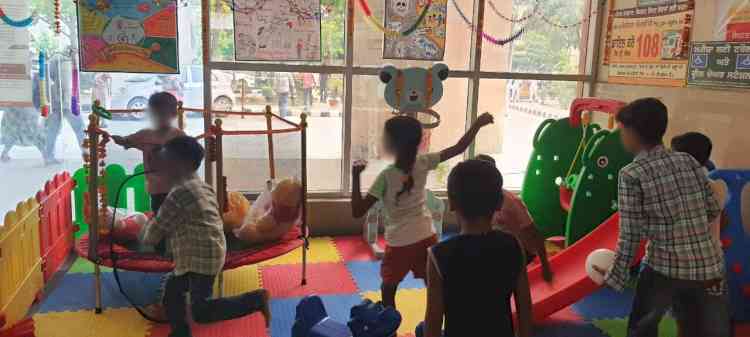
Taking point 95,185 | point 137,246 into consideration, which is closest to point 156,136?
point 95,185

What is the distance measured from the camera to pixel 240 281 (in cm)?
389

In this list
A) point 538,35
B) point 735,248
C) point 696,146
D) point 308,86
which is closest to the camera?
point 696,146

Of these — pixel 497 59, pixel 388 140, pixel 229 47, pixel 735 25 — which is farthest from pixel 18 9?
pixel 735 25

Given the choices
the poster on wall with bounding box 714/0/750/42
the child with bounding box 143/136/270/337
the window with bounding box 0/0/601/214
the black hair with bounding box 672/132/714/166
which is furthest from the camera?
the window with bounding box 0/0/601/214

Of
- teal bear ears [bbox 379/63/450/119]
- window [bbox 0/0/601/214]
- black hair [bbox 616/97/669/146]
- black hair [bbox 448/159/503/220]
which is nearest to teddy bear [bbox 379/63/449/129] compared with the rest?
teal bear ears [bbox 379/63/450/119]

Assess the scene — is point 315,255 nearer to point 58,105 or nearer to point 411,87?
point 411,87

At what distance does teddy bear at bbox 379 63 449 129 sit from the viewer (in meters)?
3.86

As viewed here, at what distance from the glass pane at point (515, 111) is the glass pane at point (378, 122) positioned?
0.23 meters

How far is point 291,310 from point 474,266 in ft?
6.35

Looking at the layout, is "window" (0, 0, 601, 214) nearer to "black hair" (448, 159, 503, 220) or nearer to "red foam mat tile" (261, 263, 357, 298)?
"red foam mat tile" (261, 263, 357, 298)

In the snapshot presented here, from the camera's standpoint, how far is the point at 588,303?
3.69 metres

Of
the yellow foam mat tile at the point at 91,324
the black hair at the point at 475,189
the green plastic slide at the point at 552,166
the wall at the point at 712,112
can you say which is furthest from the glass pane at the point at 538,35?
the black hair at the point at 475,189

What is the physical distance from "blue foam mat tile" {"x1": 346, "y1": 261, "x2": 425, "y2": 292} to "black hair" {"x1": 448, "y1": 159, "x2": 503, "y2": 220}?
2144 millimetres

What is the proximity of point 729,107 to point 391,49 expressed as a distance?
Result: 240 cm
